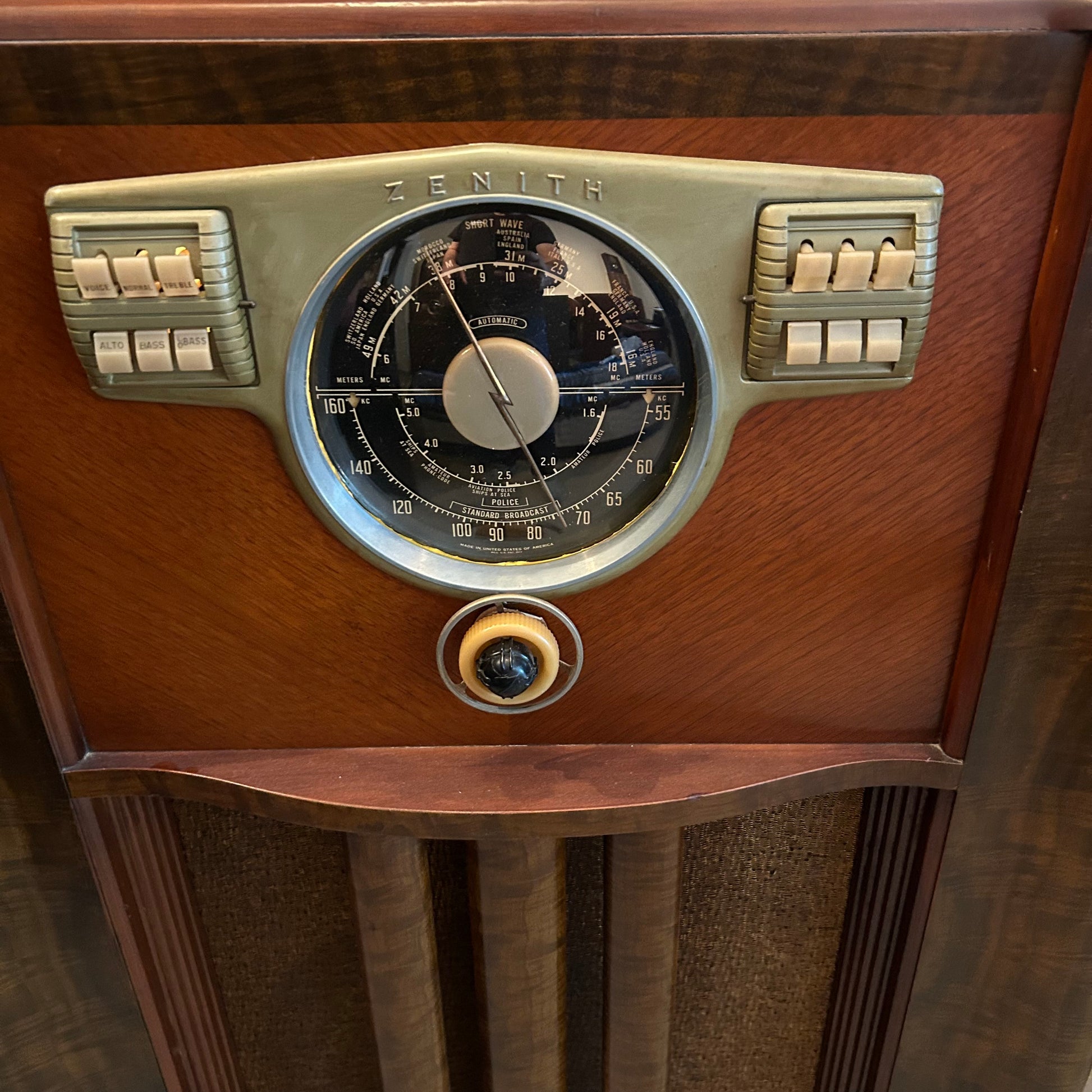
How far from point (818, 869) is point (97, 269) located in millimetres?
677

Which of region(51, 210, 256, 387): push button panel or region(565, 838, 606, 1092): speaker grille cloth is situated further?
region(565, 838, 606, 1092): speaker grille cloth

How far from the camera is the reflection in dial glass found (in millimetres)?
557

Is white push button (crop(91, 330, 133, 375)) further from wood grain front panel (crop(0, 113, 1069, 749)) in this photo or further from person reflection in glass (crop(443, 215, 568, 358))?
person reflection in glass (crop(443, 215, 568, 358))

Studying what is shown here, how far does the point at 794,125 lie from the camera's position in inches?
20.1

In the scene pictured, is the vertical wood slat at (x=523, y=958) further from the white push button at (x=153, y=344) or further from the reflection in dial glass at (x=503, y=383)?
the white push button at (x=153, y=344)

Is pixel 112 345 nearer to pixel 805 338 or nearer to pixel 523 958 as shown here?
pixel 805 338

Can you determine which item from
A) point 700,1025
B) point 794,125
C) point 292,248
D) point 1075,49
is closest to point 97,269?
point 292,248

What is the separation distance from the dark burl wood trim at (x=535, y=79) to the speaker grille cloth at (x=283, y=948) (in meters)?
0.51

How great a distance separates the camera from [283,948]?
84 cm

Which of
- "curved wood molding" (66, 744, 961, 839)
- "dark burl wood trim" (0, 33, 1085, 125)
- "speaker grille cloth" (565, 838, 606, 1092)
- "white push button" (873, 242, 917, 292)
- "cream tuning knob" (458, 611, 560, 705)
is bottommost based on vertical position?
"speaker grille cloth" (565, 838, 606, 1092)

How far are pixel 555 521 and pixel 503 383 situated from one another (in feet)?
0.34

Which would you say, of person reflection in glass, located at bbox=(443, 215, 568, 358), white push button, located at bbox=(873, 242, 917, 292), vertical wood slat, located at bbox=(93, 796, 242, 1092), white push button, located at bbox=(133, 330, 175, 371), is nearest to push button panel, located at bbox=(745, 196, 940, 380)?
white push button, located at bbox=(873, 242, 917, 292)

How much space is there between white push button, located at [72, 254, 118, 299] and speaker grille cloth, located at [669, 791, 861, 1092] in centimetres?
57

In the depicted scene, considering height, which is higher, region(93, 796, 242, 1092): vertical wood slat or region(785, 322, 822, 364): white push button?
region(785, 322, 822, 364): white push button
